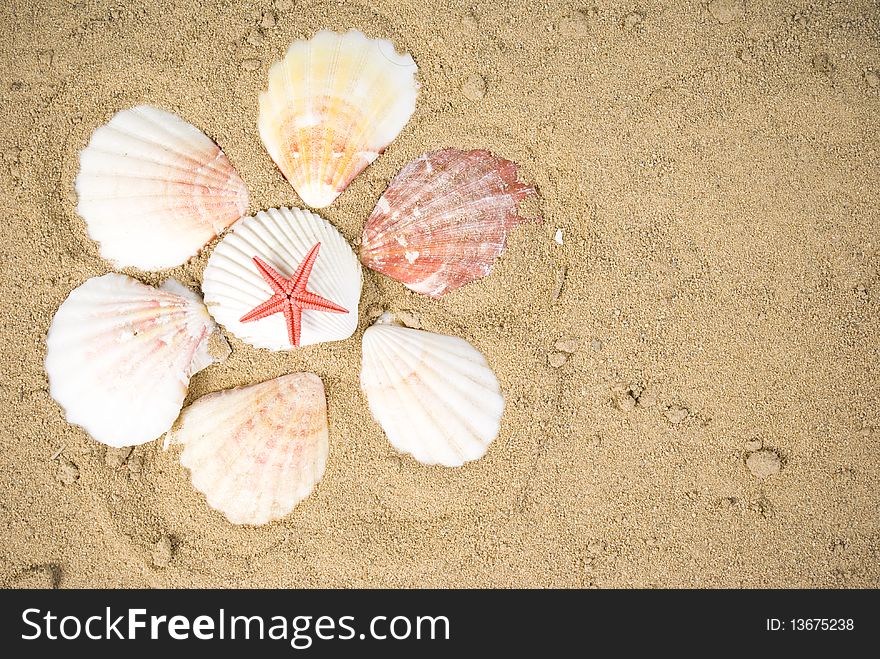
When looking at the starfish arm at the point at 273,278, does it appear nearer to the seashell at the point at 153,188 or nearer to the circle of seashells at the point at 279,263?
the circle of seashells at the point at 279,263

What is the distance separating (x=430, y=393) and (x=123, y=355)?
92cm

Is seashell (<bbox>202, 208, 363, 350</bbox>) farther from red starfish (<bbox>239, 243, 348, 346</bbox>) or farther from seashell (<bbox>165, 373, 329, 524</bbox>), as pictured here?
seashell (<bbox>165, 373, 329, 524</bbox>)

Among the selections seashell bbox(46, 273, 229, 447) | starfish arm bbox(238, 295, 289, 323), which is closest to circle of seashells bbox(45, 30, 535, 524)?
seashell bbox(46, 273, 229, 447)

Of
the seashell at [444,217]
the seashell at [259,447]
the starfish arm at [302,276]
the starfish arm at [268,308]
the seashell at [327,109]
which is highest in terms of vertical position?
the seashell at [327,109]

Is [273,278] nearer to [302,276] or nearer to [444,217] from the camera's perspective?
[302,276]

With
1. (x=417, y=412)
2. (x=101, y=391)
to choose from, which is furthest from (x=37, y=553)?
(x=417, y=412)

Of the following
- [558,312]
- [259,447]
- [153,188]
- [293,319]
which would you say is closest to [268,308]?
[293,319]

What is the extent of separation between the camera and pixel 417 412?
2.19m

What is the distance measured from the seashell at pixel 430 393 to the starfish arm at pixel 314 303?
16 cm

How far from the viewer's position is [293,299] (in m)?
2.03

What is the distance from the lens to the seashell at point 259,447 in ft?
7.15

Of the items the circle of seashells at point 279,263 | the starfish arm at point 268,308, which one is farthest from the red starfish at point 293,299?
the circle of seashells at point 279,263

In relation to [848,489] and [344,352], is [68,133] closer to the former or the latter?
[344,352]

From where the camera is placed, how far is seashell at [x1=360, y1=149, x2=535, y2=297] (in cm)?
218
